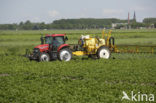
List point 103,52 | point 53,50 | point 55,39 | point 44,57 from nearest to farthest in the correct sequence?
point 44,57
point 53,50
point 55,39
point 103,52

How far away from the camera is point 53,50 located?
20.5 metres

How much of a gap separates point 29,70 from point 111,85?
6260 millimetres

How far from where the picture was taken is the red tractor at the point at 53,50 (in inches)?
801

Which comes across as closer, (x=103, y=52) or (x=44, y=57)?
(x=44, y=57)

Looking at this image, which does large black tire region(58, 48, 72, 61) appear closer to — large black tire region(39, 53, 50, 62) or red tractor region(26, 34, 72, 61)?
red tractor region(26, 34, 72, 61)

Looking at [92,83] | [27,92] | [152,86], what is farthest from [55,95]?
[152,86]

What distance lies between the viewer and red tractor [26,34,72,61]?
2034 cm

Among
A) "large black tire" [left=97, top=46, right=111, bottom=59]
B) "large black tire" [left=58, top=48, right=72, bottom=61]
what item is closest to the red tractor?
"large black tire" [left=58, top=48, right=72, bottom=61]

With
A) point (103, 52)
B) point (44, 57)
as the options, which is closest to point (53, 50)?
point (44, 57)

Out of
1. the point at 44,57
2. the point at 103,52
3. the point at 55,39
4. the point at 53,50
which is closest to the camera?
the point at 44,57

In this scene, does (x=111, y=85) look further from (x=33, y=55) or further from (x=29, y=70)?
(x=33, y=55)

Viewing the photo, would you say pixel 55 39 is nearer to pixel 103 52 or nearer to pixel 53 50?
pixel 53 50

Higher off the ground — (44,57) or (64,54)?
(64,54)

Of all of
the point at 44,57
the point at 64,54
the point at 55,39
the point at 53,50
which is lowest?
the point at 44,57
